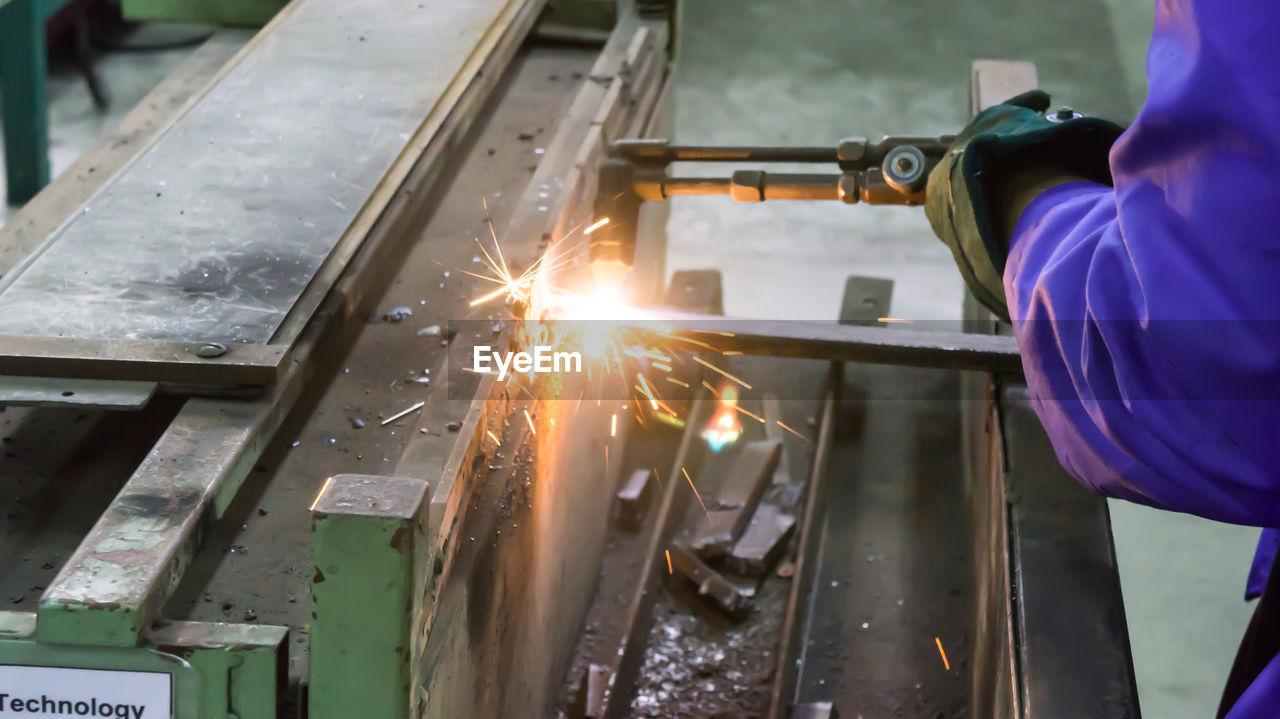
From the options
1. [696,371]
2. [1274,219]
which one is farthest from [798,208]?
[1274,219]

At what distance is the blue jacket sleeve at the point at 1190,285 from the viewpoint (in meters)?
0.96

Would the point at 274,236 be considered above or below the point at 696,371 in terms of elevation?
above

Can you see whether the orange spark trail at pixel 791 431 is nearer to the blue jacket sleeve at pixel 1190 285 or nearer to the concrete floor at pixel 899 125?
the concrete floor at pixel 899 125

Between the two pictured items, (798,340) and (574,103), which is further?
(574,103)

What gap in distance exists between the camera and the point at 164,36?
6.49m

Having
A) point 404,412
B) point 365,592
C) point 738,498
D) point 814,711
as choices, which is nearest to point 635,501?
point 738,498

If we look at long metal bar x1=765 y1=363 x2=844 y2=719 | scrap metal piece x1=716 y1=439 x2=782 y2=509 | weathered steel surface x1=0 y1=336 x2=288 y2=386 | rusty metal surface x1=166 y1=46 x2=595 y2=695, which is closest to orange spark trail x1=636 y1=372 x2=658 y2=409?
scrap metal piece x1=716 y1=439 x2=782 y2=509

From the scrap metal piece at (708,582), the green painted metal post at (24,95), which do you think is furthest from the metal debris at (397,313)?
the green painted metal post at (24,95)

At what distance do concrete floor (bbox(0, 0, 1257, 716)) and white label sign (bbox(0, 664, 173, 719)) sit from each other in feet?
8.95

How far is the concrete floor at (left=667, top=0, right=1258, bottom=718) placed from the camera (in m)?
3.51

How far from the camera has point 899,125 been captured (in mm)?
6363

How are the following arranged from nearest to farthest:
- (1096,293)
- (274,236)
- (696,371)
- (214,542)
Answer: (1096,293), (214,542), (274,236), (696,371)

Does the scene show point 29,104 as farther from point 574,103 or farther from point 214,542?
point 214,542

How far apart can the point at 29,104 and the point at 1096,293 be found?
4.00 m
